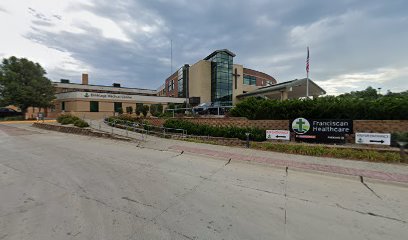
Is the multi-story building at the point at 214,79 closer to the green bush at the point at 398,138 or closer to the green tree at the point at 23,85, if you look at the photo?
the green tree at the point at 23,85

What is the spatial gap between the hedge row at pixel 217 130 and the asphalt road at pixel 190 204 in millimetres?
5084

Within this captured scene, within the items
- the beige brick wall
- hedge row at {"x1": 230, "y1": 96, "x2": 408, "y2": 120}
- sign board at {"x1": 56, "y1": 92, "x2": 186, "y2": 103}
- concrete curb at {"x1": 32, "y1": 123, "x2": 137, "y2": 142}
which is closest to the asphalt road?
hedge row at {"x1": 230, "y1": 96, "x2": 408, "y2": 120}

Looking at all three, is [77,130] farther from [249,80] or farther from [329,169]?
[249,80]

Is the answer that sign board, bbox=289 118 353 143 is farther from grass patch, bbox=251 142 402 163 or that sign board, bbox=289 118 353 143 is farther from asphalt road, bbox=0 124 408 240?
asphalt road, bbox=0 124 408 240

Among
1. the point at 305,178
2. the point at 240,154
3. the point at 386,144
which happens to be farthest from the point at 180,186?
the point at 386,144

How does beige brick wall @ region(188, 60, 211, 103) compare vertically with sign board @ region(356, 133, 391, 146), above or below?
above

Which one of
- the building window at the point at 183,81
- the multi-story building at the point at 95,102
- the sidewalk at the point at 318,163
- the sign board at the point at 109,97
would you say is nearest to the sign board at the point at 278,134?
the sidewalk at the point at 318,163

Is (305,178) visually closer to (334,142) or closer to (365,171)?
(365,171)

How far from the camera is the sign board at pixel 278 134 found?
12523 millimetres

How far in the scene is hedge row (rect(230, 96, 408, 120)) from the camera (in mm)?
11039

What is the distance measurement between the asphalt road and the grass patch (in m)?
3.09

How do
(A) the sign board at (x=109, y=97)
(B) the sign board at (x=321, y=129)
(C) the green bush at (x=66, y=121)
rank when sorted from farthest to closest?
(A) the sign board at (x=109, y=97)
(C) the green bush at (x=66, y=121)
(B) the sign board at (x=321, y=129)

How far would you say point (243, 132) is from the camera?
528 inches

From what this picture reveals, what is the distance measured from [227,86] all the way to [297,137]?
1227 inches
